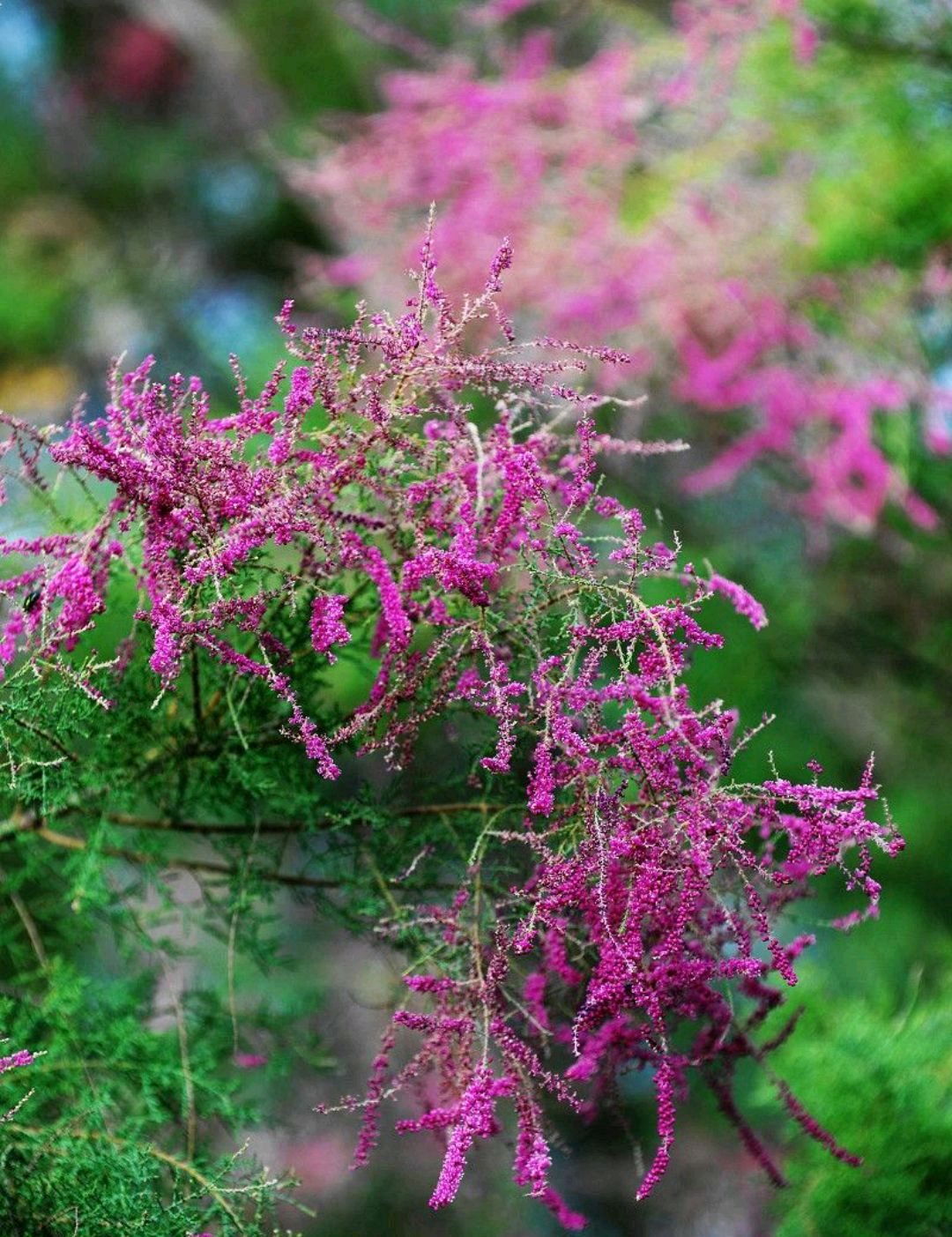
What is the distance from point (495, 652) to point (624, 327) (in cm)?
203

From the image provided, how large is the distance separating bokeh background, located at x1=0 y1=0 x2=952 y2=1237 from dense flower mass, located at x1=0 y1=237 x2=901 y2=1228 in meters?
0.20

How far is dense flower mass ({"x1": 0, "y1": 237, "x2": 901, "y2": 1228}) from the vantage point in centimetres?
82

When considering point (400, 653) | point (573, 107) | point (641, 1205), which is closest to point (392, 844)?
point (400, 653)

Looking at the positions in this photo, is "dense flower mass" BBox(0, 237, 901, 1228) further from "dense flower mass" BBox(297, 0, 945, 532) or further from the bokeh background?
"dense flower mass" BBox(297, 0, 945, 532)

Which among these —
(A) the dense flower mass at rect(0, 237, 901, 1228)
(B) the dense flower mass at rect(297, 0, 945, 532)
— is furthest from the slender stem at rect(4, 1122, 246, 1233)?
(B) the dense flower mass at rect(297, 0, 945, 532)

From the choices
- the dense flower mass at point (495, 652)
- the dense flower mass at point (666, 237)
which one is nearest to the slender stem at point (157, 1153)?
the dense flower mass at point (495, 652)

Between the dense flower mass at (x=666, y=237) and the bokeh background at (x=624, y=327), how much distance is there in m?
0.02

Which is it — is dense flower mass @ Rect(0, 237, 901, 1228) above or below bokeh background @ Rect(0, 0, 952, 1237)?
above

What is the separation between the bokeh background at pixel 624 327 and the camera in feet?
6.23

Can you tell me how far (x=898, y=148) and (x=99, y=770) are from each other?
171cm

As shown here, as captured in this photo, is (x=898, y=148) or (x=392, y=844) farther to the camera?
(x=898, y=148)

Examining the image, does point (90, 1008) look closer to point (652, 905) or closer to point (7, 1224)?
point (7, 1224)

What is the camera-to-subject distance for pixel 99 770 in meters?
1.03

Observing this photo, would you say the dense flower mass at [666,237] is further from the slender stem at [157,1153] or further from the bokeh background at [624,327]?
the slender stem at [157,1153]
